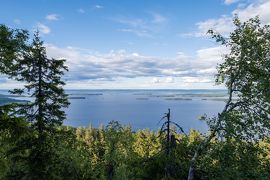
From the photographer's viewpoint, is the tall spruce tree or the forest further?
the tall spruce tree

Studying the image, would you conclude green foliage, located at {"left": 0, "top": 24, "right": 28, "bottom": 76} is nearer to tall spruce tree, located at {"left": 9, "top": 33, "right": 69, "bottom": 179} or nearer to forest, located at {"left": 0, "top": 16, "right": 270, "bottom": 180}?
forest, located at {"left": 0, "top": 16, "right": 270, "bottom": 180}

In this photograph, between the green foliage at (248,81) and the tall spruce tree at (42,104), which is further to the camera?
the tall spruce tree at (42,104)

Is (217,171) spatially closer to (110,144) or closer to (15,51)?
(15,51)

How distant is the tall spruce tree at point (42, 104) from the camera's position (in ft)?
66.7

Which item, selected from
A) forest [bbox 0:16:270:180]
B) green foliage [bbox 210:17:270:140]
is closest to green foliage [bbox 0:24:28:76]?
forest [bbox 0:16:270:180]

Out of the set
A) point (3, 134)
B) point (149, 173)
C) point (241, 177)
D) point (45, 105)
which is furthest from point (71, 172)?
point (241, 177)

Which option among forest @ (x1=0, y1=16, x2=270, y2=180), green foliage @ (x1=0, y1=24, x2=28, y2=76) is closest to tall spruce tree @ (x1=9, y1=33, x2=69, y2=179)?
forest @ (x1=0, y1=16, x2=270, y2=180)

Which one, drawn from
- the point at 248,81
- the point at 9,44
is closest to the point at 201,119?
the point at 248,81

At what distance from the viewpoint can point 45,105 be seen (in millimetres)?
20734

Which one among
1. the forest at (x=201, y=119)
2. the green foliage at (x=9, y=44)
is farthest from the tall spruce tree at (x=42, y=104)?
the green foliage at (x=9, y=44)

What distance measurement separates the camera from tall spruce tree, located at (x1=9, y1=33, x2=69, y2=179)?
2034cm

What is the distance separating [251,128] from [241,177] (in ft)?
7.29

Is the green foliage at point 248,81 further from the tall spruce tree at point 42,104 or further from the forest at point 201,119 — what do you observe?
the tall spruce tree at point 42,104

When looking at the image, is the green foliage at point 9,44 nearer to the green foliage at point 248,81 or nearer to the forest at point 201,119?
the forest at point 201,119
